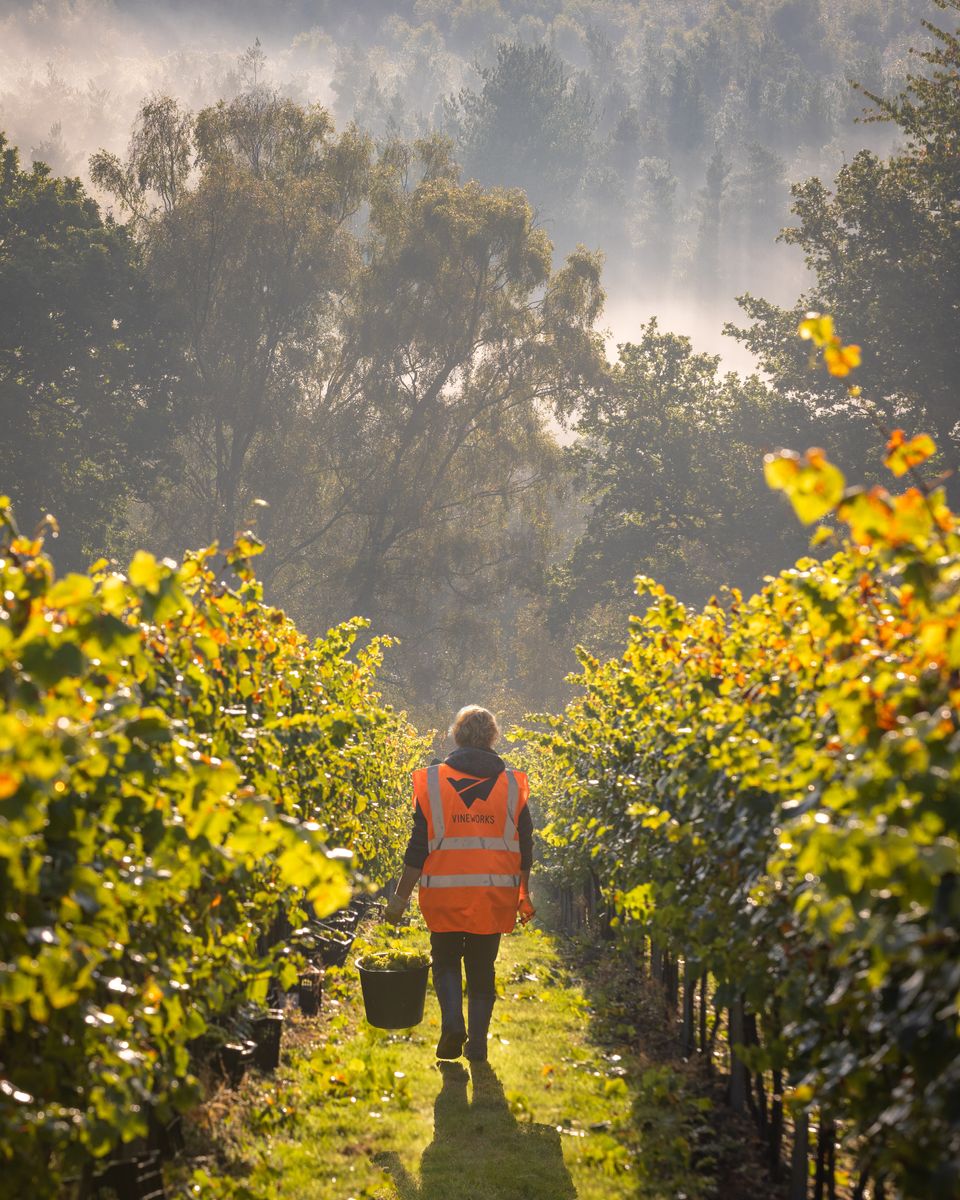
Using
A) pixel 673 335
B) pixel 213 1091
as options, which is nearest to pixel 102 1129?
A: pixel 213 1091

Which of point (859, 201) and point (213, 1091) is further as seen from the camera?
point (859, 201)

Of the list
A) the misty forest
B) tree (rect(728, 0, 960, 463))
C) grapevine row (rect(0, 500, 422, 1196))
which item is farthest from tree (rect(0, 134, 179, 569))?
grapevine row (rect(0, 500, 422, 1196))

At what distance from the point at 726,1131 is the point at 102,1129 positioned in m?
3.84

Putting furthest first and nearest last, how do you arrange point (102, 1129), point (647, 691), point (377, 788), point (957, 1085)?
point (377, 788) → point (647, 691) → point (102, 1129) → point (957, 1085)

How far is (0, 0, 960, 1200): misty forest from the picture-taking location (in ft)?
8.29

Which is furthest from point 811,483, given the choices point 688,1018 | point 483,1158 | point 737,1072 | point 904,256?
point 904,256

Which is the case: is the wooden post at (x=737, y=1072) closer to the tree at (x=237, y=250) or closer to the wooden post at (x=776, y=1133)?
the wooden post at (x=776, y=1133)

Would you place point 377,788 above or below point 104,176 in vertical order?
below

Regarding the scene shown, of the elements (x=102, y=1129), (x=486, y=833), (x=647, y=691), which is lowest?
(x=102, y=1129)

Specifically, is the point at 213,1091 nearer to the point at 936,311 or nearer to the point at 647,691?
the point at 647,691

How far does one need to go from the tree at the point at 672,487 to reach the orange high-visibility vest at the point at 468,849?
3197 centimetres

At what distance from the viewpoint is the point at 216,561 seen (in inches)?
1361

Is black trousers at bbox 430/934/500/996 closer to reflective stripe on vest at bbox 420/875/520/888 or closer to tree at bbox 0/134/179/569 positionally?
reflective stripe on vest at bbox 420/875/520/888

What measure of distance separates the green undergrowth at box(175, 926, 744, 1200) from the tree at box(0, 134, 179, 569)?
88.4 feet
